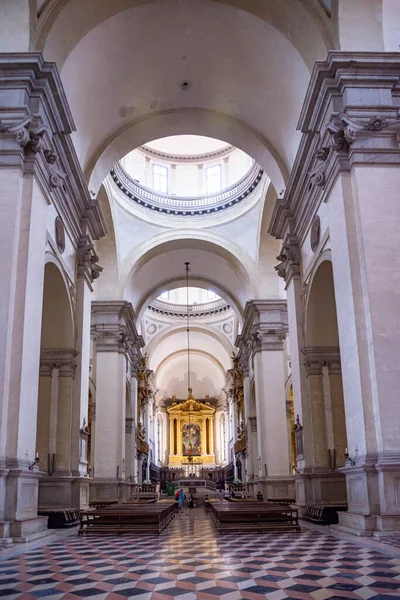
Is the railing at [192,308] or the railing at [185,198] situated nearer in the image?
the railing at [185,198]

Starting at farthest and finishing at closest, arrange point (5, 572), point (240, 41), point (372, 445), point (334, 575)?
point (240, 41) → point (372, 445) → point (5, 572) → point (334, 575)

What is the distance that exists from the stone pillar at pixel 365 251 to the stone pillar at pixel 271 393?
32.9 ft

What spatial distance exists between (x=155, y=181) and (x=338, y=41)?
17641mm

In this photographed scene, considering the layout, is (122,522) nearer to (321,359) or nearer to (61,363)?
(61,363)

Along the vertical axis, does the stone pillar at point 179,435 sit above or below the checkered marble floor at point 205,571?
above

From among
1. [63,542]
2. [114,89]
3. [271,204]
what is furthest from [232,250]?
[63,542]

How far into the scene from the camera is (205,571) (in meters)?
6.16

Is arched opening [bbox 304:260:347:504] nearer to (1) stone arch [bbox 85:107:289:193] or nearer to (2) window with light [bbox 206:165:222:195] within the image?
(1) stone arch [bbox 85:107:289:193]

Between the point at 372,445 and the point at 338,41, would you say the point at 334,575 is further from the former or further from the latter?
the point at 338,41

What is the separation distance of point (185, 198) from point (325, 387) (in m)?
14.0

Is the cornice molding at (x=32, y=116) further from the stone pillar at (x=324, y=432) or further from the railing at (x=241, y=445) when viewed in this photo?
the railing at (x=241, y=445)

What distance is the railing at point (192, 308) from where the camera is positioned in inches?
1428

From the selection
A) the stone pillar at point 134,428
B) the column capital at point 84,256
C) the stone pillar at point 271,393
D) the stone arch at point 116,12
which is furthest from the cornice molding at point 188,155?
the stone arch at point 116,12

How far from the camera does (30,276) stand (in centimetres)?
914
